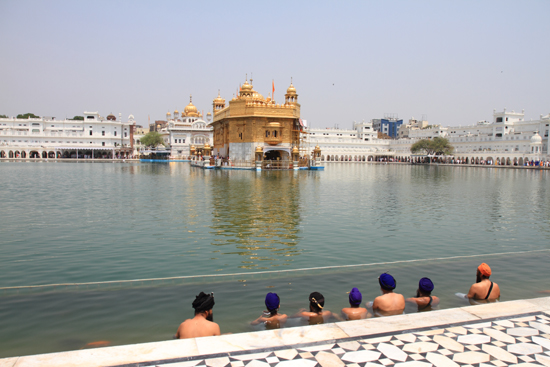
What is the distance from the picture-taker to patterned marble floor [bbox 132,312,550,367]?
395 centimetres

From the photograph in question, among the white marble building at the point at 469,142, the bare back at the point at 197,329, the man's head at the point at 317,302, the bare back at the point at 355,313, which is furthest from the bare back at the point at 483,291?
the white marble building at the point at 469,142

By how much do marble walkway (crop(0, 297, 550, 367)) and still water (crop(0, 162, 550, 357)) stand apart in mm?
1186

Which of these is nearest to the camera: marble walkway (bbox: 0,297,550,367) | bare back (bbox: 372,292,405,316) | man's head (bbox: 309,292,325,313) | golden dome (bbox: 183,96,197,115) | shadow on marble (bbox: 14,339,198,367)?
shadow on marble (bbox: 14,339,198,367)

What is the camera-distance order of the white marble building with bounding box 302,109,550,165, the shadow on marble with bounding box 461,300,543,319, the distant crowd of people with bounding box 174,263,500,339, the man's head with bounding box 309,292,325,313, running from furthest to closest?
the white marble building with bounding box 302,109,550,165 < the man's head with bounding box 309,292,325,313 < the shadow on marble with bounding box 461,300,543,319 < the distant crowd of people with bounding box 174,263,500,339

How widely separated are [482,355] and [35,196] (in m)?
18.4

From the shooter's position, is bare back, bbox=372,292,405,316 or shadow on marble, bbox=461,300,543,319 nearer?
shadow on marble, bbox=461,300,543,319

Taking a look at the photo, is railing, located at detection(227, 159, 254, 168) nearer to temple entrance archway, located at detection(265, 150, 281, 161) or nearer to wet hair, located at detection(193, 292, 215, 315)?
temple entrance archway, located at detection(265, 150, 281, 161)

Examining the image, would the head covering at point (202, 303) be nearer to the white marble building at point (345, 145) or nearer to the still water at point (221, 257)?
the still water at point (221, 257)

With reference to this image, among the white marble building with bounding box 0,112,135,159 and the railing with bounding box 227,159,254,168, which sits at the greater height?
the white marble building with bounding box 0,112,135,159

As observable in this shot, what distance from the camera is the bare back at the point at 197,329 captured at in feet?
15.2

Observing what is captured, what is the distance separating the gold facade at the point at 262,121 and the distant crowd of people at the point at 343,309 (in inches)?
1573

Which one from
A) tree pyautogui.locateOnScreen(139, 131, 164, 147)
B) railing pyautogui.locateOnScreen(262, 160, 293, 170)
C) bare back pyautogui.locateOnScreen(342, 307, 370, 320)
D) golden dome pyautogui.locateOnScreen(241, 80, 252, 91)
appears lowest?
bare back pyautogui.locateOnScreen(342, 307, 370, 320)

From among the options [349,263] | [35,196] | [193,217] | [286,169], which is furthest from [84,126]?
[349,263]

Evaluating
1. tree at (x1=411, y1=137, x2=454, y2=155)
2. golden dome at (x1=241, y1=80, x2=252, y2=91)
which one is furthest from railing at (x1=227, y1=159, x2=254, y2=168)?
tree at (x1=411, y1=137, x2=454, y2=155)
